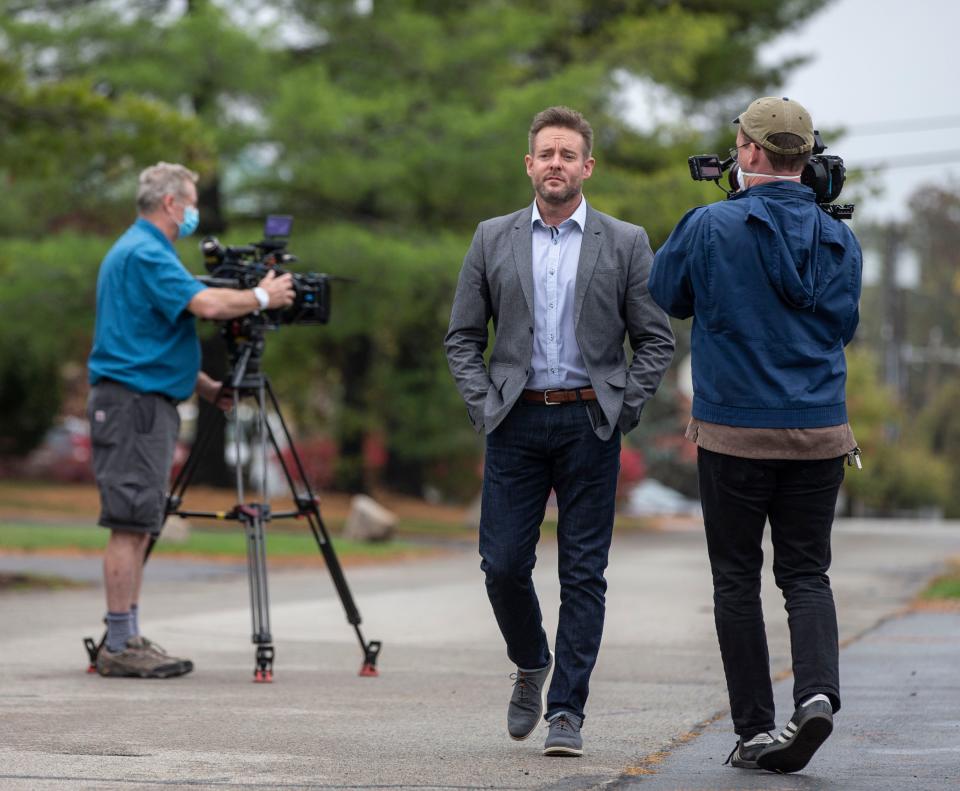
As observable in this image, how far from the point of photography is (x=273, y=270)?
757 cm

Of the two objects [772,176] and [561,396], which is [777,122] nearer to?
[772,176]

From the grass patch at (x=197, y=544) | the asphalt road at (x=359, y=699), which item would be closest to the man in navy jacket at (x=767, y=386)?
the asphalt road at (x=359, y=699)

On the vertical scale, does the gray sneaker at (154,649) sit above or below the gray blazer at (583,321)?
below

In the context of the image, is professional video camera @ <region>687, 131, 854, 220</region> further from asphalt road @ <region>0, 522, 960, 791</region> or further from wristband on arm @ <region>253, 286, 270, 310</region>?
wristband on arm @ <region>253, 286, 270, 310</region>

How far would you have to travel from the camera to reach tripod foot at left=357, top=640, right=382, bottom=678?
24.5 ft

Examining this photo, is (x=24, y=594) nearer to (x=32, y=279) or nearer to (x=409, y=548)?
(x=409, y=548)

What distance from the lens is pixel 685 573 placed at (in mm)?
15297

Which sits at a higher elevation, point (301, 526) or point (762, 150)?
point (762, 150)

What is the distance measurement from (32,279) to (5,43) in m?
3.71

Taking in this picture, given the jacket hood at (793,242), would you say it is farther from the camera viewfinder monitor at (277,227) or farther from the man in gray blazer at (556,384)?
the camera viewfinder monitor at (277,227)

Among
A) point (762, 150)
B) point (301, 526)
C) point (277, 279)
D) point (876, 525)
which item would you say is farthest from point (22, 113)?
point (876, 525)

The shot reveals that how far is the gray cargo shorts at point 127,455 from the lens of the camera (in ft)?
24.0

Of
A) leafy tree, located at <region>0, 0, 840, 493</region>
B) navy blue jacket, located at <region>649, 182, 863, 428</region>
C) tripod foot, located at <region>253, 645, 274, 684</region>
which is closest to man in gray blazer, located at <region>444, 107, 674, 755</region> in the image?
navy blue jacket, located at <region>649, 182, 863, 428</region>

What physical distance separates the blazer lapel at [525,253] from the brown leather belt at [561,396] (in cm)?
27
